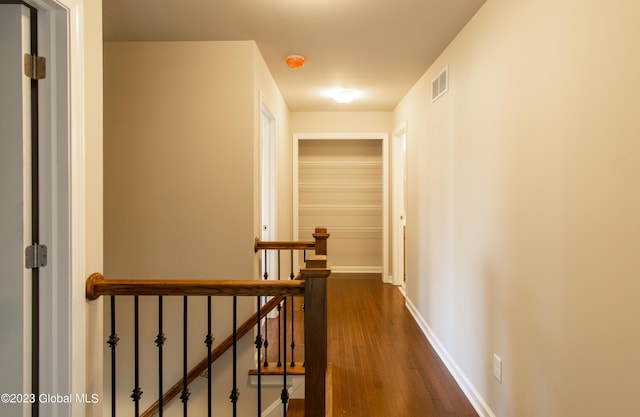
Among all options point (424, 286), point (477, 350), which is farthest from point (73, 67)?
point (424, 286)

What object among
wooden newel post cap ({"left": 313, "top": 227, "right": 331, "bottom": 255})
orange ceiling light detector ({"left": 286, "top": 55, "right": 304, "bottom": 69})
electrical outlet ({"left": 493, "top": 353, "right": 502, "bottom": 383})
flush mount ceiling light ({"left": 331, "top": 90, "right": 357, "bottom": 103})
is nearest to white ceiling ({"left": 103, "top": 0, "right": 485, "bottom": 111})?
orange ceiling light detector ({"left": 286, "top": 55, "right": 304, "bottom": 69})

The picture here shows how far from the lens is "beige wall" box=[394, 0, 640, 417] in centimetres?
125

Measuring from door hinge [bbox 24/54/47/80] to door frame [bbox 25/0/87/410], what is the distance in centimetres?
2

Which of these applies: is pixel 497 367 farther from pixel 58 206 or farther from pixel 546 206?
pixel 58 206

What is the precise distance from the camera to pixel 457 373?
2.79m

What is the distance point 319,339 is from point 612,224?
114cm

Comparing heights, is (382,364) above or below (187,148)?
below

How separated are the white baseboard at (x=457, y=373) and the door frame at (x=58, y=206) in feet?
7.10

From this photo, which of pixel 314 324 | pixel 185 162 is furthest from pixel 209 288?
pixel 185 162

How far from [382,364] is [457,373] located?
58 centimetres

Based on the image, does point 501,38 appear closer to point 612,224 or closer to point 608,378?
point 612,224
